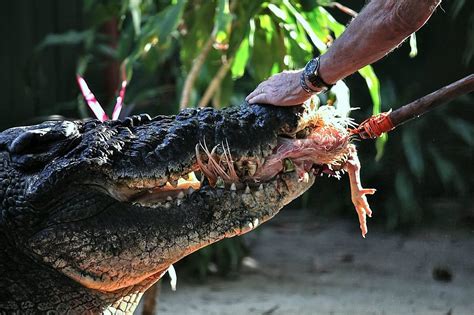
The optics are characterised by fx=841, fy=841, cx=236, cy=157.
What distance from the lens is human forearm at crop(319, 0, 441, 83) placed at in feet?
7.08

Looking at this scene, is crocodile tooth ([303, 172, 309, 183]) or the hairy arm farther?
crocodile tooth ([303, 172, 309, 183])

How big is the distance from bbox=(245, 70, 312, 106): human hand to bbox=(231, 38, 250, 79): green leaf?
5.63 ft

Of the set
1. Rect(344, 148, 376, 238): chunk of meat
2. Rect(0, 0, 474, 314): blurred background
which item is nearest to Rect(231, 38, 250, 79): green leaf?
Rect(0, 0, 474, 314): blurred background

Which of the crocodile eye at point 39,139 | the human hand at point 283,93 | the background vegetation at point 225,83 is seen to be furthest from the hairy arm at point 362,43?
the background vegetation at point 225,83

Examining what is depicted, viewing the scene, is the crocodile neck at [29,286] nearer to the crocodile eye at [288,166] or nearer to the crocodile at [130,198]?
the crocodile at [130,198]

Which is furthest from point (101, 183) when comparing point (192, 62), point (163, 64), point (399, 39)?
point (163, 64)

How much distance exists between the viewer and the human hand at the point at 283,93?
229cm

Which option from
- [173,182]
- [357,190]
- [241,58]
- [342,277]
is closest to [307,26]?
[241,58]

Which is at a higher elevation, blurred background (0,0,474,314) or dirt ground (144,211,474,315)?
blurred background (0,0,474,314)

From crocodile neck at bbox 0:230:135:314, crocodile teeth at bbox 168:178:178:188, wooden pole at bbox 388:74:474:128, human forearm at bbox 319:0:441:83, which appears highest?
human forearm at bbox 319:0:441:83

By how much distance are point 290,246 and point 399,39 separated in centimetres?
530

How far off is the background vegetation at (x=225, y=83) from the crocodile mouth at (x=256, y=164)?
6.84ft

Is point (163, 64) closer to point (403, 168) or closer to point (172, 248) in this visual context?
point (403, 168)

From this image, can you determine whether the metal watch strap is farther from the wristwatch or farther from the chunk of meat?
→ the chunk of meat
